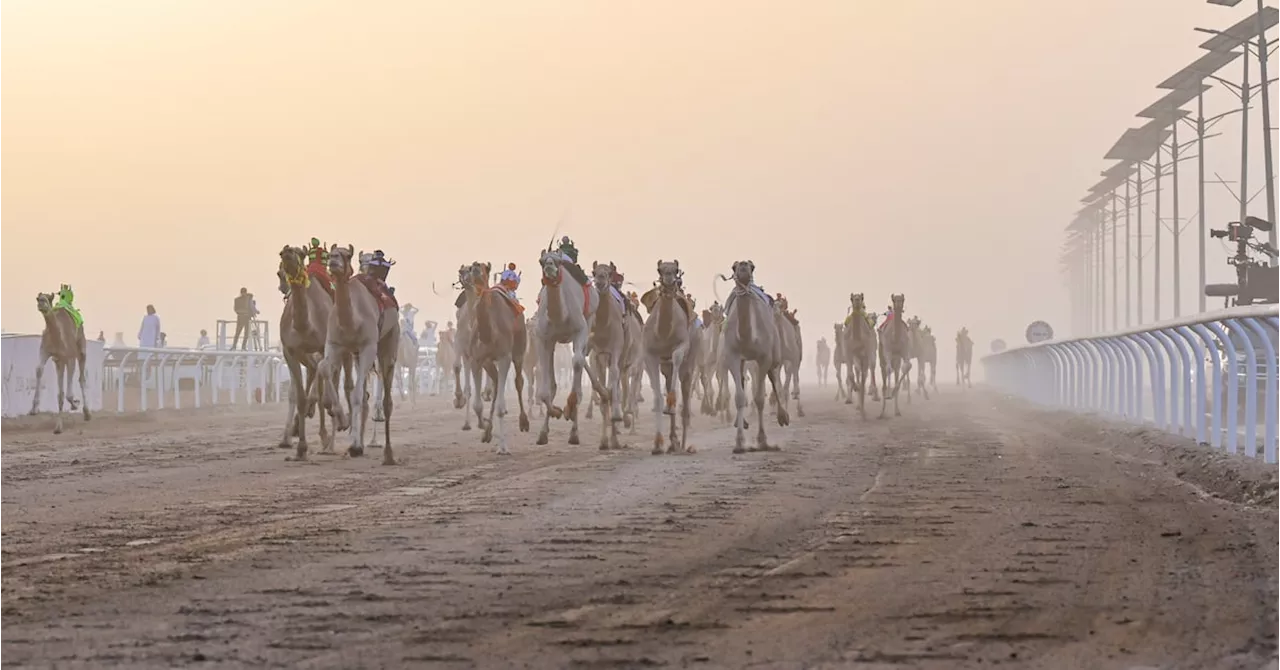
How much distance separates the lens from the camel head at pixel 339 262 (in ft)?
55.8

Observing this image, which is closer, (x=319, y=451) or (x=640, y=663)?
(x=640, y=663)

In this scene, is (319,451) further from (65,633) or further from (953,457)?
(65,633)

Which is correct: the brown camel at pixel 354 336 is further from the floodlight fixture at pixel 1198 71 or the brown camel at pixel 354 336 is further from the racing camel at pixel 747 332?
the floodlight fixture at pixel 1198 71

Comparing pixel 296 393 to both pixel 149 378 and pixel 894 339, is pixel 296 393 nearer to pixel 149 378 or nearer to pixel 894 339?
pixel 894 339

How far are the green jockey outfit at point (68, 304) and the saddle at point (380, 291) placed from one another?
30.1 feet

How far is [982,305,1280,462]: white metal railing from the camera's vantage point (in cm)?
1441

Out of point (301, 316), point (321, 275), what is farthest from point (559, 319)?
point (301, 316)

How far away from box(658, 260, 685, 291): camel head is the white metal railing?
5.48 metres

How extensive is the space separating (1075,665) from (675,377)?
13.7m

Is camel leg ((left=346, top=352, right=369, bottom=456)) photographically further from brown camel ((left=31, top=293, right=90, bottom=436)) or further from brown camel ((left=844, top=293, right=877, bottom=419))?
brown camel ((left=844, top=293, right=877, bottom=419))

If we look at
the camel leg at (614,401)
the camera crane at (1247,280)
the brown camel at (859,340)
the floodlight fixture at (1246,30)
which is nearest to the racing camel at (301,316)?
the camel leg at (614,401)

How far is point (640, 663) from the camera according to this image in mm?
5734

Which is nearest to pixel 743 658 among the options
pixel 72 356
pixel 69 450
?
pixel 69 450

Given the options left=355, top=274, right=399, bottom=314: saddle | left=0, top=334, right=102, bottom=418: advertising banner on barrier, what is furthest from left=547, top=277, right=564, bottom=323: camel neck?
left=0, top=334, right=102, bottom=418: advertising banner on barrier
